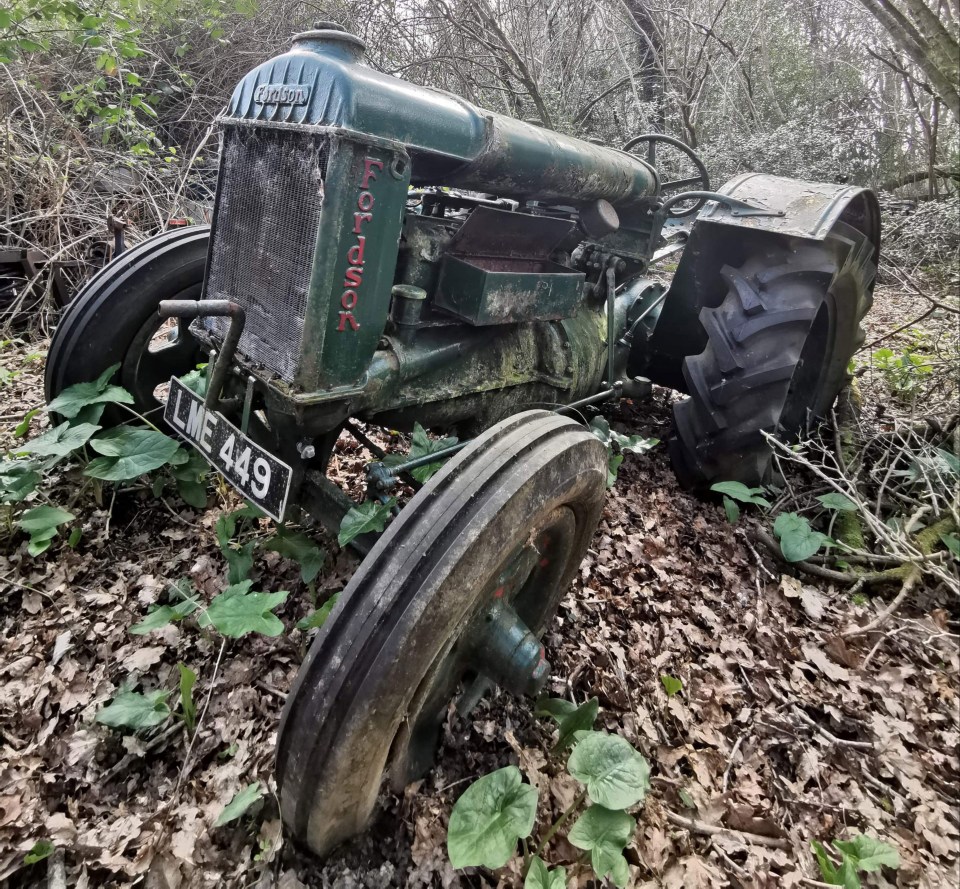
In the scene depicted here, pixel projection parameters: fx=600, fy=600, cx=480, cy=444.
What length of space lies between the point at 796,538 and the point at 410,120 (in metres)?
2.14

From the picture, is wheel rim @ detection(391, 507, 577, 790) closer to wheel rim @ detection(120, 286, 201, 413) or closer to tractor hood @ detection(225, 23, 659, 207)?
tractor hood @ detection(225, 23, 659, 207)

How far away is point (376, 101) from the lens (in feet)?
5.13

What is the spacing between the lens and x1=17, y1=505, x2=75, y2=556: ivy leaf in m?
2.07

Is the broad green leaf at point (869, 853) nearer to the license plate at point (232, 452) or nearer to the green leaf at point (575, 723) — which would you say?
the green leaf at point (575, 723)

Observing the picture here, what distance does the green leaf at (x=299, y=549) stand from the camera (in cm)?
201

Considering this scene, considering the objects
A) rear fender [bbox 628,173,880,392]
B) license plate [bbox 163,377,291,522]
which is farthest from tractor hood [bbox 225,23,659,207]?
license plate [bbox 163,377,291,522]

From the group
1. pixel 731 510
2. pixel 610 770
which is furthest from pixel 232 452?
pixel 731 510

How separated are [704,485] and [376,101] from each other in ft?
7.22

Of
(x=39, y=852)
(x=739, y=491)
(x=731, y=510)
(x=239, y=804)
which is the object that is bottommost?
(x=39, y=852)

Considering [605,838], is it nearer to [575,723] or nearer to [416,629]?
[575,723]

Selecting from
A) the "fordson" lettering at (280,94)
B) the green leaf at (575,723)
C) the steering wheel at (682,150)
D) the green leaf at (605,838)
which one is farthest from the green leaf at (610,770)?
the steering wheel at (682,150)

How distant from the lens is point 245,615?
162cm

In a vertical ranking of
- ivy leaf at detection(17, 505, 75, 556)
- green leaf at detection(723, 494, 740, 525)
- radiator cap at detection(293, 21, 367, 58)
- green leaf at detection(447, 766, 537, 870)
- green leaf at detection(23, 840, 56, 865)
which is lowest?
green leaf at detection(23, 840, 56, 865)

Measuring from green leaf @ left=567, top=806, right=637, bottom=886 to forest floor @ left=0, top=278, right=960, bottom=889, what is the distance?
0.55 ft
